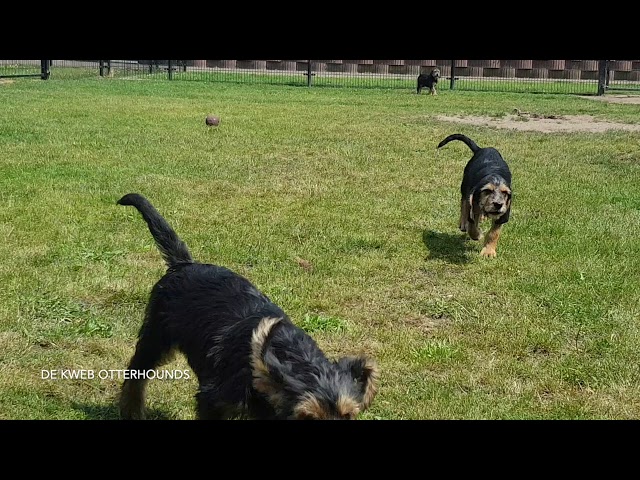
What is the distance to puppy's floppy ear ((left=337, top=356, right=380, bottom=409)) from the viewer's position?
336 cm

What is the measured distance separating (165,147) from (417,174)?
4.77m

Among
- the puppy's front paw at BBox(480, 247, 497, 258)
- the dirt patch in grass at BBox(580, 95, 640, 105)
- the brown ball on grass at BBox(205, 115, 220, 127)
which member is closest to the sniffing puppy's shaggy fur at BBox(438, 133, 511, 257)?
the puppy's front paw at BBox(480, 247, 497, 258)

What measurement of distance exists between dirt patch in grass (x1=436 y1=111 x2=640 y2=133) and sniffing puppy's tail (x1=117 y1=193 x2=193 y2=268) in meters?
15.0

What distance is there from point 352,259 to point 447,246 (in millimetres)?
1344

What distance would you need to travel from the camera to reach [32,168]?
1121cm

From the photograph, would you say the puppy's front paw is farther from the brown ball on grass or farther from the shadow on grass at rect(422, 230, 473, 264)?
the brown ball on grass

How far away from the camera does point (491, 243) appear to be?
795 cm

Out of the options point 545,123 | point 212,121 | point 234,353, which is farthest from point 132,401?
point 545,123

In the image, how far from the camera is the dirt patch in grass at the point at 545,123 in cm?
1839

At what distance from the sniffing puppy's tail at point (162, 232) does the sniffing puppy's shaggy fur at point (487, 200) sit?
422 cm

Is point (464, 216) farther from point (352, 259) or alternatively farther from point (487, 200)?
point (352, 259)

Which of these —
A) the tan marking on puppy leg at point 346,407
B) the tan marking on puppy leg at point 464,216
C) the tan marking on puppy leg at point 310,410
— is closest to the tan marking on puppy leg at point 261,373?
the tan marking on puppy leg at point 310,410

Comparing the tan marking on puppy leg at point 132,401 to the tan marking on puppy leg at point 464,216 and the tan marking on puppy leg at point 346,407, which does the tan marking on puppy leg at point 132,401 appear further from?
the tan marking on puppy leg at point 464,216
